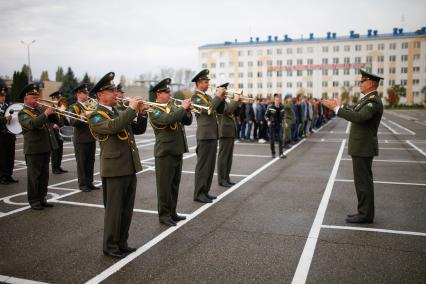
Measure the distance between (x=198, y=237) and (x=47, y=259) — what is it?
2.04 metres

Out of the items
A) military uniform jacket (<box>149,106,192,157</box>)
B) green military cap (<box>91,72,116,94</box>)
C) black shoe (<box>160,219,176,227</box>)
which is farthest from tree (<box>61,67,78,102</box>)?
green military cap (<box>91,72,116,94</box>)

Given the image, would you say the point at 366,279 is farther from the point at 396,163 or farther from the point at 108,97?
the point at 396,163

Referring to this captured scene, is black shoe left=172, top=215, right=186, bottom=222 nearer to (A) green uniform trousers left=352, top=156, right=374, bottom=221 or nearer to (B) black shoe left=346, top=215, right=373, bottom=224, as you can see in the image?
(B) black shoe left=346, top=215, right=373, bottom=224

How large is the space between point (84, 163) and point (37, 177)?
161 centimetres

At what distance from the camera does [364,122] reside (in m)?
5.99

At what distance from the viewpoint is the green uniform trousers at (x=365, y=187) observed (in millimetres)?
6113

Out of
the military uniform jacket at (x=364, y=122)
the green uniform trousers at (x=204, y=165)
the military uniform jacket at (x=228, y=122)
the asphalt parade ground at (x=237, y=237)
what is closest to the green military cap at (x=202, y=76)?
the green uniform trousers at (x=204, y=165)

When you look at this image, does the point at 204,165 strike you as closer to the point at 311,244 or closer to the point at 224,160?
the point at 224,160

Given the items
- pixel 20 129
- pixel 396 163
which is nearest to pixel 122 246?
pixel 20 129

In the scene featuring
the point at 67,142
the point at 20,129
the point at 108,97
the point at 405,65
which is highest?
the point at 405,65

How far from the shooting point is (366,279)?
4191 millimetres

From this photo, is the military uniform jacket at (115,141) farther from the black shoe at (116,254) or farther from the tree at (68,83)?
the tree at (68,83)

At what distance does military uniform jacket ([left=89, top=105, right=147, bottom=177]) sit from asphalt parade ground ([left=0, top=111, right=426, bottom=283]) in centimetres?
115

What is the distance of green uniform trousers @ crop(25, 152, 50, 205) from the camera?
707cm
